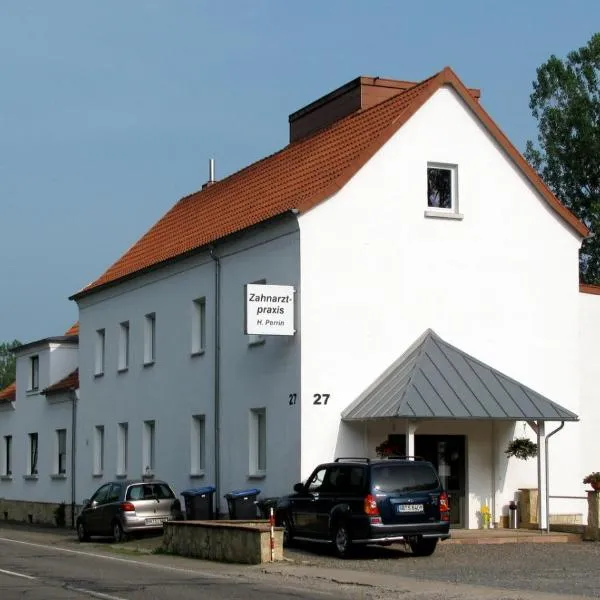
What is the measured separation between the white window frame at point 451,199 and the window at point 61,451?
1906 centimetres

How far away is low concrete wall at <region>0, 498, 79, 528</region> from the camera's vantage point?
144 feet

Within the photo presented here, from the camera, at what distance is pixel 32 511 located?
46.4m

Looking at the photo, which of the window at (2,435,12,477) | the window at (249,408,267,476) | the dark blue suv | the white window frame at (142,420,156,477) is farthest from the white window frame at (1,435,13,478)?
the dark blue suv

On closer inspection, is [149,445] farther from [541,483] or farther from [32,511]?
[541,483]

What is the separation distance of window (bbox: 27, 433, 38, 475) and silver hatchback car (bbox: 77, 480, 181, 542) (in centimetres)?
1577

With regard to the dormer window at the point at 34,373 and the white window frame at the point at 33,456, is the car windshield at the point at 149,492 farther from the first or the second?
the dormer window at the point at 34,373

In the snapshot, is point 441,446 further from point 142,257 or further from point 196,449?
point 142,257

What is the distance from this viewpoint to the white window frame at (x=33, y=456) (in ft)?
154

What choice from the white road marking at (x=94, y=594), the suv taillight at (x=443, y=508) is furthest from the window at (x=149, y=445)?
the white road marking at (x=94, y=594)

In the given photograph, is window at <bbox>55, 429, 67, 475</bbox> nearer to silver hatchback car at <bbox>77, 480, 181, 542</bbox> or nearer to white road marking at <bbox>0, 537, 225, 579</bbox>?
white road marking at <bbox>0, 537, 225, 579</bbox>

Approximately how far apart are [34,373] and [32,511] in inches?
200

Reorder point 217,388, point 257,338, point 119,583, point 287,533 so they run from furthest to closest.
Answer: point 217,388 → point 257,338 → point 287,533 → point 119,583

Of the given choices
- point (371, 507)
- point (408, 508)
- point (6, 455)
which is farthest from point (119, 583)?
point (6, 455)

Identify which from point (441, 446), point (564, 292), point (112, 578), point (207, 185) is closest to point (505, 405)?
point (441, 446)
